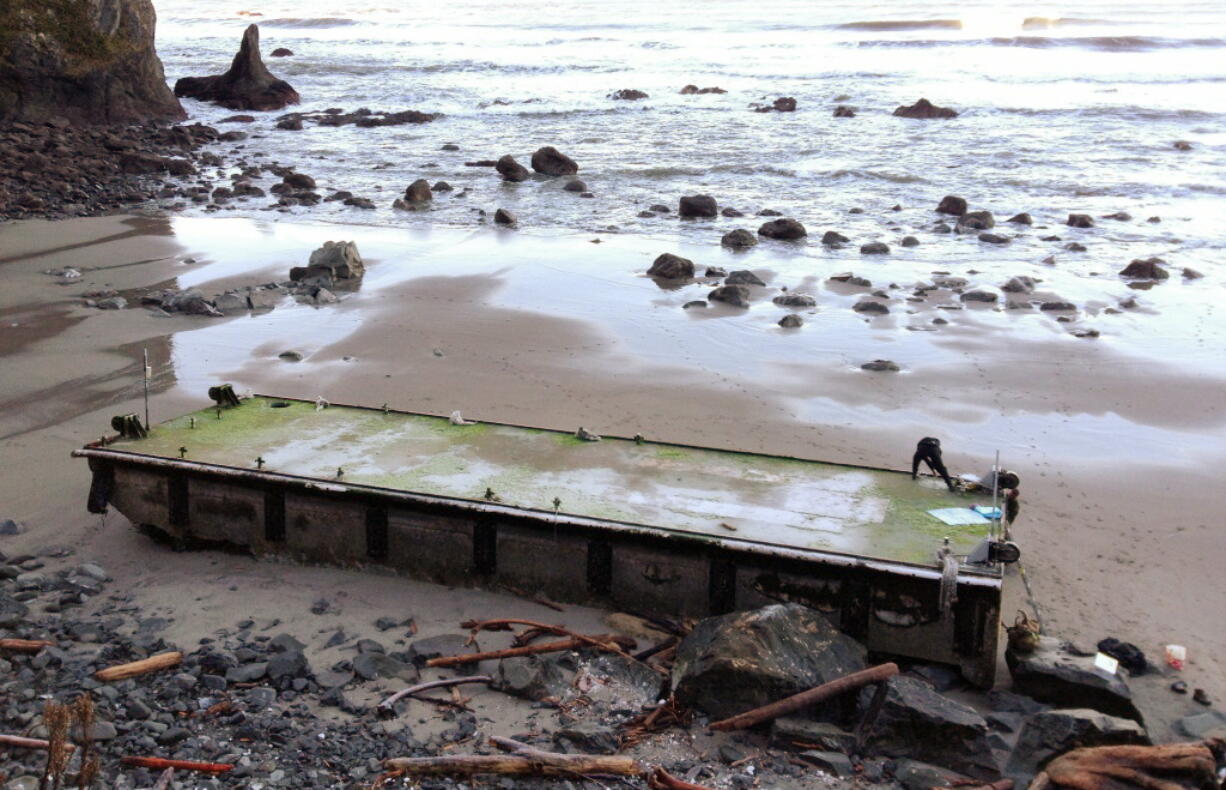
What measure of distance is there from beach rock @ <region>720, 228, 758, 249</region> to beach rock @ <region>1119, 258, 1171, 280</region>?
5.53 m

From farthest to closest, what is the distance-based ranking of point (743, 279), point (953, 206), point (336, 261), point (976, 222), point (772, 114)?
point (772, 114)
point (953, 206)
point (976, 222)
point (743, 279)
point (336, 261)

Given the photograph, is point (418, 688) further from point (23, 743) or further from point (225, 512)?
point (225, 512)

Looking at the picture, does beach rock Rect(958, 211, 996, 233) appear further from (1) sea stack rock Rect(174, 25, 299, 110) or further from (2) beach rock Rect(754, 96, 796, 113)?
(1) sea stack rock Rect(174, 25, 299, 110)

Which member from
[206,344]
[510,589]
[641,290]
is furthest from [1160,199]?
[510,589]

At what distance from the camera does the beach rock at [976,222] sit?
2016 centimetres

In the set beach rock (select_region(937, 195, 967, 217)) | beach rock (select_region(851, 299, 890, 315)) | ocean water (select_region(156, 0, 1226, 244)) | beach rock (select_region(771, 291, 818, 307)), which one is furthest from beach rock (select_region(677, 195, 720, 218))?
beach rock (select_region(851, 299, 890, 315))

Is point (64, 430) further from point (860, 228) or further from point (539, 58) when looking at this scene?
point (539, 58)

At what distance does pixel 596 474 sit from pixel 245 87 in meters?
33.6

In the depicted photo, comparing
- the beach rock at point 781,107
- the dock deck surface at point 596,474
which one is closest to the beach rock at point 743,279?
the dock deck surface at point 596,474

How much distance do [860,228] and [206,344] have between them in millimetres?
11697

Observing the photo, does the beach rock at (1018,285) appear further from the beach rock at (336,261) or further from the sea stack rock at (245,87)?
the sea stack rock at (245,87)

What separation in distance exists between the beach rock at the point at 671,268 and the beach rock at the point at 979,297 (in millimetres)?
3697

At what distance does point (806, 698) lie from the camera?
20.1 ft

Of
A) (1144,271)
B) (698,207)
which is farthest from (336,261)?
(1144,271)
